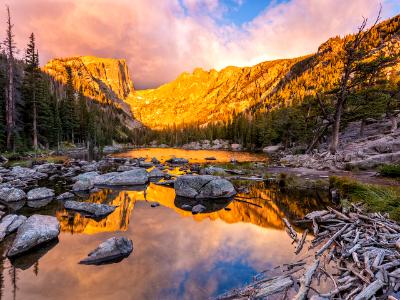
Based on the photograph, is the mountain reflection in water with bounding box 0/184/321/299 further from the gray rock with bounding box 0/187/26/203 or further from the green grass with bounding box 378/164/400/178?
the green grass with bounding box 378/164/400/178

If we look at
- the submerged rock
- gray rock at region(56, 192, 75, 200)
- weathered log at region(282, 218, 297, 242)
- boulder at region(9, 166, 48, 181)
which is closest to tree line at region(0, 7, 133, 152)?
boulder at region(9, 166, 48, 181)

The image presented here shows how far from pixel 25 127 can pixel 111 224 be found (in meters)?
Answer: 48.8

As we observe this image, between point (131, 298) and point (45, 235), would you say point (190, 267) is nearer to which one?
point (131, 298)

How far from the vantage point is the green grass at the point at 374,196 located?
35.0 feet

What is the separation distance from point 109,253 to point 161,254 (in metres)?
1.96

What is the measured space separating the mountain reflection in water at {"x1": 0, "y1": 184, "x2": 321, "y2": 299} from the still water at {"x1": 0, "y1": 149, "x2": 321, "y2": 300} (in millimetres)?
24

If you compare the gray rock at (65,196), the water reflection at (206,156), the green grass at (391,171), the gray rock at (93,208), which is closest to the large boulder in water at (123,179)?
the gray rock at (65,196)

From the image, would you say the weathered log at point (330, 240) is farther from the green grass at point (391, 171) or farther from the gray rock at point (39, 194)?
the gray rock at point (39, 194)

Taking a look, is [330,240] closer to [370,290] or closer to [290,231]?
[290,231]

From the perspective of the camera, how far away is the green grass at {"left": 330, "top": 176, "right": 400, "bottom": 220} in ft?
35.0

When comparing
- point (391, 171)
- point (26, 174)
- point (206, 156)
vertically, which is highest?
point (391, 171)

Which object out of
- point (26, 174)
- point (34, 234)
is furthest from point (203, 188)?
point (26, 174)

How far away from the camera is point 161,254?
9406 millimetres

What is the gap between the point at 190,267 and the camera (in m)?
8.39
